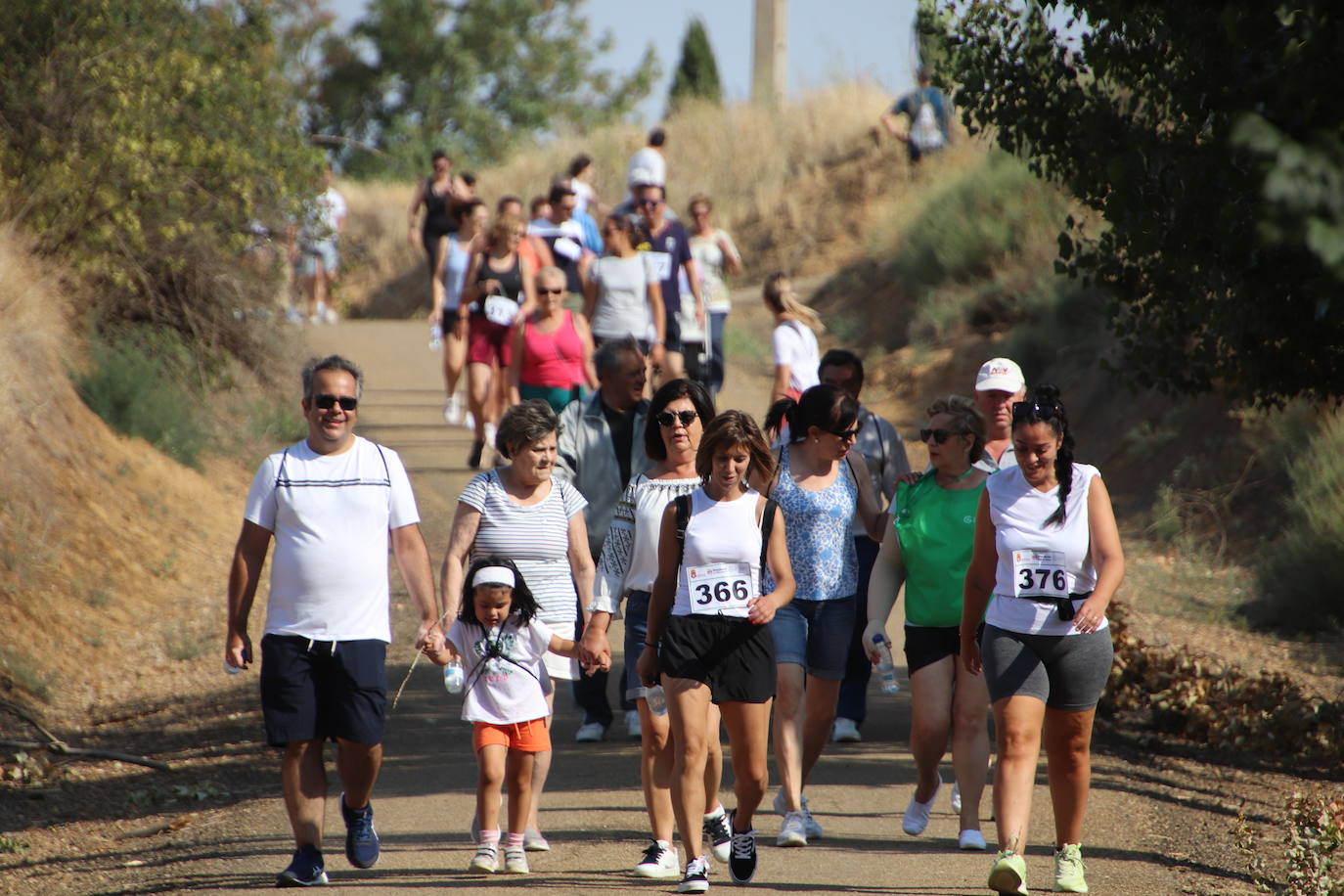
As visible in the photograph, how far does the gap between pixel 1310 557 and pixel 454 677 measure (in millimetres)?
7641

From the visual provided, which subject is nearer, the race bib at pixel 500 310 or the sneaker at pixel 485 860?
the sneaker at pixel 485 860

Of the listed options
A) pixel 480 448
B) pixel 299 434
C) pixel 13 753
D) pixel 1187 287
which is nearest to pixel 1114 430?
pixel 480 448

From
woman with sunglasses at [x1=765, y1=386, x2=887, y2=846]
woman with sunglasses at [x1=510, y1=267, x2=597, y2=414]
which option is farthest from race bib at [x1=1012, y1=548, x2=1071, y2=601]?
woman with sunglasses at [x1=510, y1=267, x2=597, y2=414]

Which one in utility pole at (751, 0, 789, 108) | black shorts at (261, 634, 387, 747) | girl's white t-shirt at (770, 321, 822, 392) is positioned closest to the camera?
black shorts at (261, 634, 387, 747)

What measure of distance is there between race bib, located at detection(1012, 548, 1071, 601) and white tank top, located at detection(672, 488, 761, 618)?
926 millimetres

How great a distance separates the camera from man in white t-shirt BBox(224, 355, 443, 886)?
5.80 m

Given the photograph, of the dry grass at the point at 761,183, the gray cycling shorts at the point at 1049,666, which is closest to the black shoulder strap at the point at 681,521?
the gray cycling shorts at the point at 1049,666

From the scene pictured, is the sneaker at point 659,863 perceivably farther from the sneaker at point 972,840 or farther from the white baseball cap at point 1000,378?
the white baseball cap at point 1000,378

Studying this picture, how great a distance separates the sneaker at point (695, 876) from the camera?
5695 mm

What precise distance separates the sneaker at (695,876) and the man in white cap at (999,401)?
2169 mm

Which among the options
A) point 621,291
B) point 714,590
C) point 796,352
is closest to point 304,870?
point 714,590

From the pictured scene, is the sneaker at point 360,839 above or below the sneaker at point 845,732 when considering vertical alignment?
below

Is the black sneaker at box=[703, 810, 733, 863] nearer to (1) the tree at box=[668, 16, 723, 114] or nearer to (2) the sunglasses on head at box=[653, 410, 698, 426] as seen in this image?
(2) the sunglasses on head at box=[653, 410, 698, 426]

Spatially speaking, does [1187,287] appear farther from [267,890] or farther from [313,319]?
[313,319]
